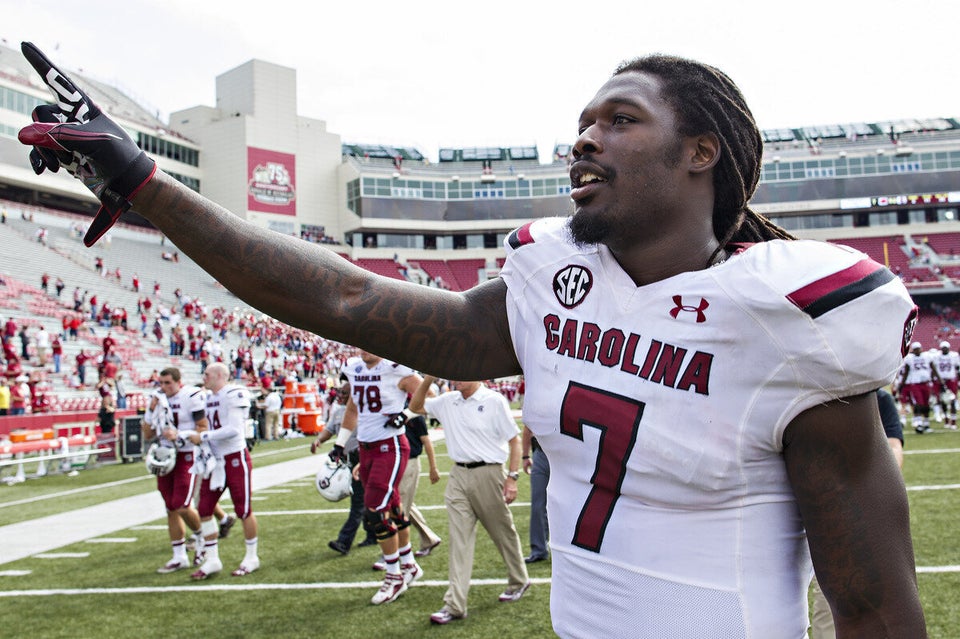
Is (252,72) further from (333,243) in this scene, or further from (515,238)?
(515,238)

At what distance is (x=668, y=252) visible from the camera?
1.60 meters

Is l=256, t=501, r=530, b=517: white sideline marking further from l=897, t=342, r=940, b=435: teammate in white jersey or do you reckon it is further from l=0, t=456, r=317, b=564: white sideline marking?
l=897, t=342, r=940, b=435: teammate in white jersey

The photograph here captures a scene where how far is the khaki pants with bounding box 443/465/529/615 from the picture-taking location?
5910 millimetres

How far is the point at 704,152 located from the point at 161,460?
7.10 meters

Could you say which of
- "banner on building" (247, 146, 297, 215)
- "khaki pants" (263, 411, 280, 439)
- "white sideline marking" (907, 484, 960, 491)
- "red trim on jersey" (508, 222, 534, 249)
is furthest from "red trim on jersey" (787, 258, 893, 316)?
"banner on building" (247, 146, 297, 215)

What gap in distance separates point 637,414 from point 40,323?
27.2 metres

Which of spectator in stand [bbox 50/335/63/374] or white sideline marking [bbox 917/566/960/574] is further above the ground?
spectator in stand [bbox 50/335/63/374]

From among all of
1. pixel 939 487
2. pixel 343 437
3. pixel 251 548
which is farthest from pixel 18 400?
pixel 939 487

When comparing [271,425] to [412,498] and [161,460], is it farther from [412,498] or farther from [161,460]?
[412,498]

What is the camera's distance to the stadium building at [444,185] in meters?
53.1

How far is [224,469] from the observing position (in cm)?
763

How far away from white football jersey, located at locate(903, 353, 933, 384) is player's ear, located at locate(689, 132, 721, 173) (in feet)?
49.3

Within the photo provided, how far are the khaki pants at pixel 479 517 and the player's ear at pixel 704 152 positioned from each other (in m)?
4.70

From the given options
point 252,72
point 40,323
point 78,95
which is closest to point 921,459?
point 78,95
